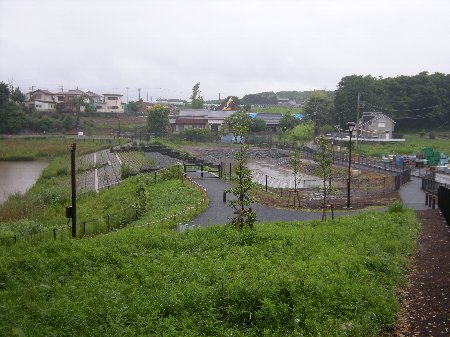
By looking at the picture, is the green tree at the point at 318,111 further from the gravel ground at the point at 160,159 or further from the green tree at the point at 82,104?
the green tree at the point at 82,104

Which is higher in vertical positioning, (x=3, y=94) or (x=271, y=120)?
(x=3, y=94)

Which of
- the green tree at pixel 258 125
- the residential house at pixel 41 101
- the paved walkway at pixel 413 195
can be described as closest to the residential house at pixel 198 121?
the green tree at pixel 258 125

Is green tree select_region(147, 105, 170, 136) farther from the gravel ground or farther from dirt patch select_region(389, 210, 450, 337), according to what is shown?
dirt patch select_region(389, 210, 450, 337)

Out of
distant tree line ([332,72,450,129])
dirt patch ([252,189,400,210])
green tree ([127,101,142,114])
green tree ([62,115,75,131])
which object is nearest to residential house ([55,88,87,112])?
green tree ([62,115,75,131])

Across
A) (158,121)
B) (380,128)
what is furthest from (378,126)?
(158,121)

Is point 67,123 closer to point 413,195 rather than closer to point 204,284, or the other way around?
point 413,195

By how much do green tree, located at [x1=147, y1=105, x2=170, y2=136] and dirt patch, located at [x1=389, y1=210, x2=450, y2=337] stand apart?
165ft

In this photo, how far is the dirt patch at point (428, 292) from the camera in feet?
23.8

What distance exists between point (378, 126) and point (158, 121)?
2813 centimetres

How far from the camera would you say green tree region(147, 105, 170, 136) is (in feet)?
200

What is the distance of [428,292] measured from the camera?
872cm

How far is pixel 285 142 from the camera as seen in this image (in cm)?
5891

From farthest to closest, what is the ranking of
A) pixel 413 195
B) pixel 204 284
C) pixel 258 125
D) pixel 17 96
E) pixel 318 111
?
pixel 17 96
pixel 258 125
pixel 318 111
pixel 413 195
pixel 204 284

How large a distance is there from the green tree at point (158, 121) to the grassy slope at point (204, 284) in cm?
5016
